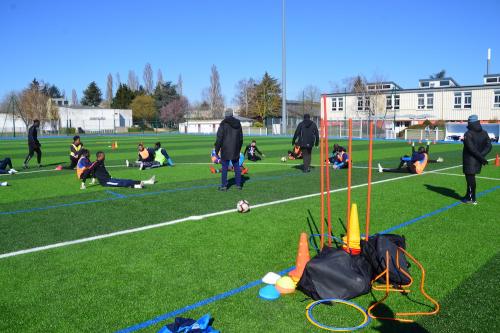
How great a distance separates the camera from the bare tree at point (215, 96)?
98.2m

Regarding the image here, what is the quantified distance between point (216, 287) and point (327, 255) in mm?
1313

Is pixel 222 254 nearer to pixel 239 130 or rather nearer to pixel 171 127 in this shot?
pixel 239 130

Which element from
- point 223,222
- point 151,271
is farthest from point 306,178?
point 151,271

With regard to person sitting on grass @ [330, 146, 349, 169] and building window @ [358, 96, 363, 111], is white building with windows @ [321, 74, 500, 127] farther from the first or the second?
person sitting on grass @ [330, 146, 349, 169]

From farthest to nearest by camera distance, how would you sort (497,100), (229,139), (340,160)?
(497,100), (340,160), (229,139)

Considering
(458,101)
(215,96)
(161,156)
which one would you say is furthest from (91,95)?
(161,156)

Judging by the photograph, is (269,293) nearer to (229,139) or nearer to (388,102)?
(229,139)

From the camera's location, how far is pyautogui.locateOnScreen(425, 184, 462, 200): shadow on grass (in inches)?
399

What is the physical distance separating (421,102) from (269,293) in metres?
57.7

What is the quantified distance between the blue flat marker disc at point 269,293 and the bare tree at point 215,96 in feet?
312

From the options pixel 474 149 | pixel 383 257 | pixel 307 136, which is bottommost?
pixel 383 257

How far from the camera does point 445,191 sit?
10812mm

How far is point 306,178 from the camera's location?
13.4 metres

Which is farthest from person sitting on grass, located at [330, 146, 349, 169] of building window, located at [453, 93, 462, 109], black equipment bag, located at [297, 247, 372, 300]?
building window, located at [453, 93, 462, 109]
